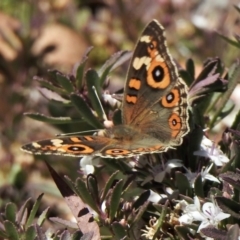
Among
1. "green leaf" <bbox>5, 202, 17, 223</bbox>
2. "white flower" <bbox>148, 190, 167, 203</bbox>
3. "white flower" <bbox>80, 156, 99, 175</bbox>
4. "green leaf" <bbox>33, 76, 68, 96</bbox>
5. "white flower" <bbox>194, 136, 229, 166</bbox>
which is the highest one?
"green leaf" <bbox>33, 76, 68, 96</bbox>

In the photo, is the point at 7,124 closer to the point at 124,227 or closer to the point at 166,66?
the point at 166,66

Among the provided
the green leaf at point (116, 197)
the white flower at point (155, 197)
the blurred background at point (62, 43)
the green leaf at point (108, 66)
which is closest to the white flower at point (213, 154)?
the white flower at point (155, 197)

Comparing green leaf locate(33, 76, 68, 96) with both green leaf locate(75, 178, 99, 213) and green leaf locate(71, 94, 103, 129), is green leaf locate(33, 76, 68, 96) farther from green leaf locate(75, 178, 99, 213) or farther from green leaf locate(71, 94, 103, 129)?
green leaf locate(75, 178, 99, 213)

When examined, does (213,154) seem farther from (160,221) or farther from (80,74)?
(80,74)

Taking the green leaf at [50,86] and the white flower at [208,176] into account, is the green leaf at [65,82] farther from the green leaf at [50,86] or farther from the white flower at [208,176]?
the white flower at [208,176]

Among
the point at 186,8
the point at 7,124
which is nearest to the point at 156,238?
the point at 7,124

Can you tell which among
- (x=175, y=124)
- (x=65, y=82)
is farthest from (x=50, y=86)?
(x=175, y=124)

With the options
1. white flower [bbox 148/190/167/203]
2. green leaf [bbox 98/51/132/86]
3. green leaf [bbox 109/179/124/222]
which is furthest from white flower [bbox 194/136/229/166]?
green leaf [bbox 98/51/132/86]
